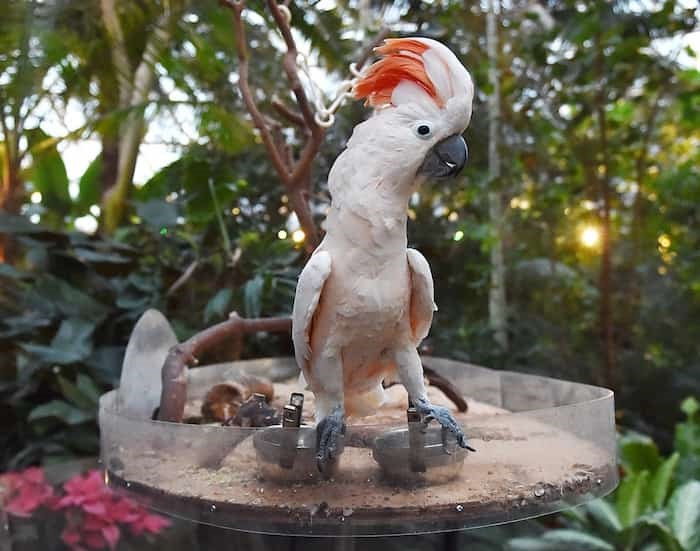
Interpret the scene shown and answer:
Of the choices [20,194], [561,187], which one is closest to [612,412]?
[561,187]

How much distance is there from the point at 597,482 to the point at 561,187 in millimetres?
1936

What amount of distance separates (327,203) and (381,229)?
2.69 ft

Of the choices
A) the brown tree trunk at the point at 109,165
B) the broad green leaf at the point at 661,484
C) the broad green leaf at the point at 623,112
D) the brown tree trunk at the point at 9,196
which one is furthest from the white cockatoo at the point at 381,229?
the broad green leaf at the point at 623,112

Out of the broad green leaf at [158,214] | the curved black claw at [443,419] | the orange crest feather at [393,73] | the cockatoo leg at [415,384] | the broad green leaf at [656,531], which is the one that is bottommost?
the broad green leaf at [656,531]

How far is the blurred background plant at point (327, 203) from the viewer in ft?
5.51

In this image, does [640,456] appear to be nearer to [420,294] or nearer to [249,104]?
[420,294]

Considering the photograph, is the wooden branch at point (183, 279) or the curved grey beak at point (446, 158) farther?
the wooden branch at point (183, 279)

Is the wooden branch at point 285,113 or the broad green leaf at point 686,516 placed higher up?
the wooden branch at point 285,113

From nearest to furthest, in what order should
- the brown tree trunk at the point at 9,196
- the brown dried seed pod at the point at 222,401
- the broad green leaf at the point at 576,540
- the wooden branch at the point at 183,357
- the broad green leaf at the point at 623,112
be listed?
the wooden branch at the point at 183,357 → the brown dried seed pod at the point at 222,401 → the broad green leaf at the point at 576,540 → the brown tree trunk at the point at 9,196 → the broad green leaf at the point at 623,112

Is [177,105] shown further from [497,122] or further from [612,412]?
[612,412]

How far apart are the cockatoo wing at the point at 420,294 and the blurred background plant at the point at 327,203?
66 cm

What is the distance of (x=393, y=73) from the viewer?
30.8 inches

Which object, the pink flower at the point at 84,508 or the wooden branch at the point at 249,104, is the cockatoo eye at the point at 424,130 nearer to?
→ the wooden branch at the point at 249,104

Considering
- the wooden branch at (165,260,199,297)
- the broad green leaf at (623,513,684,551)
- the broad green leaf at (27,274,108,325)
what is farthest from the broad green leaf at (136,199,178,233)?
the broad green leaf at (623,513,684,551)
